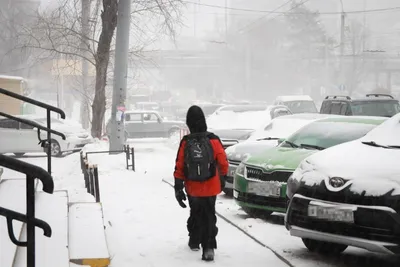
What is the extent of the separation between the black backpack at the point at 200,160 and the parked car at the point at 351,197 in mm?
859

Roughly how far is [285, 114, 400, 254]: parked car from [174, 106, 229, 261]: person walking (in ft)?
2.50

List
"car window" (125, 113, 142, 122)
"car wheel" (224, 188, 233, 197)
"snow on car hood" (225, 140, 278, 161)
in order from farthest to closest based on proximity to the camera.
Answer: "car window" (125, 113, 142, 122) → "car wheel" (224, 188, 233, 197) → "snow on car hood" (225, 140, 278, 161)

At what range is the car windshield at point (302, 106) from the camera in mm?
35656

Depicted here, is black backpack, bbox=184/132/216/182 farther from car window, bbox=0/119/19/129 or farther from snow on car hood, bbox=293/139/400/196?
car window, bbox=0/119/19/129

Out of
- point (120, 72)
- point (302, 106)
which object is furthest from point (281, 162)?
point (302, 106)

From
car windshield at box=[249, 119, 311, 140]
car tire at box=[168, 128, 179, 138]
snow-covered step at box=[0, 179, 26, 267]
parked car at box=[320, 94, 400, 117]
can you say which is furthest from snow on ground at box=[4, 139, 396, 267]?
car tire at box=[168, 128, 179, 138]

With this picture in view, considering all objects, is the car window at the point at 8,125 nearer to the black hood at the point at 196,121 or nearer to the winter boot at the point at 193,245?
the winter boot at the point at 193,245

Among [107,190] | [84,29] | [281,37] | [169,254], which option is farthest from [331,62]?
[169,254]

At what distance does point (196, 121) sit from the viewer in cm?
640

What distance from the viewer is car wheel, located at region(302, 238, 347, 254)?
22.3 ft

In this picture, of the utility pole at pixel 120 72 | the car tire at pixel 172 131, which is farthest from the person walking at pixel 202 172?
the car tire at pixel 172 131

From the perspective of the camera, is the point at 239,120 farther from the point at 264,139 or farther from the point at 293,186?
the point at 293,186

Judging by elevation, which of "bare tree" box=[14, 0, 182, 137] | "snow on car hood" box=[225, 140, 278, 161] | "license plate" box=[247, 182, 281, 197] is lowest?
"license plate" box=[247, 182, 281, 197]

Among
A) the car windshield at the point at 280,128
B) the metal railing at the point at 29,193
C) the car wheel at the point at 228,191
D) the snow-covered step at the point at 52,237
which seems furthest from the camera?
the car windshield at the point at 280,128
